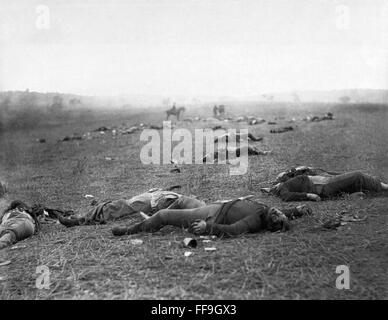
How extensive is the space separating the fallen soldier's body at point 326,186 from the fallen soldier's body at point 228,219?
1.15m

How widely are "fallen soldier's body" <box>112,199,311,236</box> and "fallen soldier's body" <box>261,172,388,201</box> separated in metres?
1.15

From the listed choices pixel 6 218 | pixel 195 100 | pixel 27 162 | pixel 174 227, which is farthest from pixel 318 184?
pixel 195 100

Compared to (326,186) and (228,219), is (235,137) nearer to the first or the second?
(326,186)

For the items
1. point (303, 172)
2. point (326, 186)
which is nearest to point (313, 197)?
point (326, 186)

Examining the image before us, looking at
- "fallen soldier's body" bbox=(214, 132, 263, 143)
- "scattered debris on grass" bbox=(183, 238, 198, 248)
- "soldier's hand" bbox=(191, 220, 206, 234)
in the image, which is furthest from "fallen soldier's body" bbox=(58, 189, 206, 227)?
"fallen soldier's body" bbox=(214, 132, 263, 143)

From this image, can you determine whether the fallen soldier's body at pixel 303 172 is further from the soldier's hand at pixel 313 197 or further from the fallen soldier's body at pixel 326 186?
the soldier's hand at pixel 313 197

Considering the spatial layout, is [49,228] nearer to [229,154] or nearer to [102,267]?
[102,267]

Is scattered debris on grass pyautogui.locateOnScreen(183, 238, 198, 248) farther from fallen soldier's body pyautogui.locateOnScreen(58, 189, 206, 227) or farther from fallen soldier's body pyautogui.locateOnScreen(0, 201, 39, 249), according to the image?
fallen soldier's body pyautogui.locateOnScreen(0, 201, 39, 249)

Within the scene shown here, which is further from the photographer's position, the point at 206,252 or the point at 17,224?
the point at 17,224

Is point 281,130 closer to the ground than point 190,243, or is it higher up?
higher up

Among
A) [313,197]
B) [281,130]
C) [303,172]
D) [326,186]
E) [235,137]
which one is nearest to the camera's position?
[313,197]

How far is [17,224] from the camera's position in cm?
485

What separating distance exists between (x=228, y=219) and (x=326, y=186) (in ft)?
5.80

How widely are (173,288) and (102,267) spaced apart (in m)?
0.77
